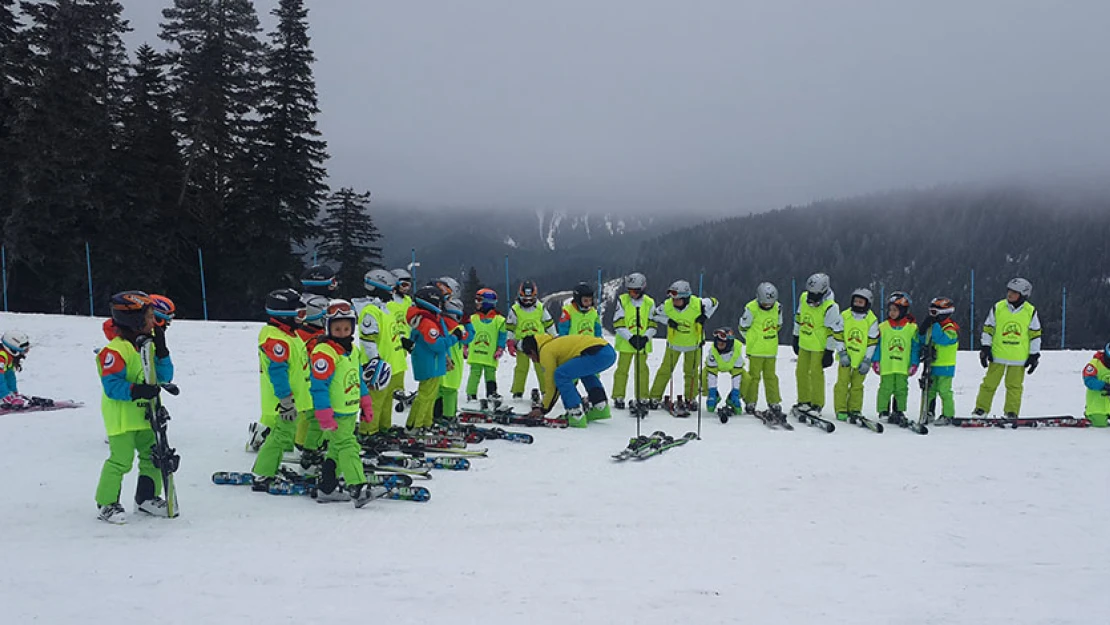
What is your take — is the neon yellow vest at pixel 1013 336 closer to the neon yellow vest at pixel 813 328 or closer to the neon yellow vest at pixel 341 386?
the neon yellow vest at pixel 813 328

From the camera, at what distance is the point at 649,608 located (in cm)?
425

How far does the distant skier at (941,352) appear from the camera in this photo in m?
10.6

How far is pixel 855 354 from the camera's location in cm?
1092

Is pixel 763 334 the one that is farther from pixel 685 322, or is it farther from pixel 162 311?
pixel 162 311

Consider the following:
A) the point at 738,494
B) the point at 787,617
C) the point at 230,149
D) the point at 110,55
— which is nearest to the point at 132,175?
the point at 230,149

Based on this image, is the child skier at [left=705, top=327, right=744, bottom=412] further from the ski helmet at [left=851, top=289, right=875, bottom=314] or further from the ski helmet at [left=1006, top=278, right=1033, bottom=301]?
the ski helmet at [left=1006, top=278, right=1033, bottom=301]

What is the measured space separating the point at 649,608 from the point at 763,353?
767 centimetres

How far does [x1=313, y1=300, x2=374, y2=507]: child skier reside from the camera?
20.1ft

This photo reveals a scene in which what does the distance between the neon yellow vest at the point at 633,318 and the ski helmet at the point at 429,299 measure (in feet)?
12.3

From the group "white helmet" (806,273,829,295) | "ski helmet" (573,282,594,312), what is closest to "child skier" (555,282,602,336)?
"ski helmet" (573,282,594,312)

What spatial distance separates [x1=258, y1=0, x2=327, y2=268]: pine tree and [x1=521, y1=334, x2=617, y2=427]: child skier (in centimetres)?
2346

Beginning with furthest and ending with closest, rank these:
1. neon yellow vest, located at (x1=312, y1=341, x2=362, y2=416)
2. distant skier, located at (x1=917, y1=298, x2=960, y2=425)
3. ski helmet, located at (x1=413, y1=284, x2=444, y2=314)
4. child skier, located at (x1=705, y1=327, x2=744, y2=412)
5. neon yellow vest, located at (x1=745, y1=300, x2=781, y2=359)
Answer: child skier, located at (x1=705, y1=327, x2=744, y2=412) < neon yellow vest, located at (x1=745, y1=300, x2=781, y2=359) < distant skier, located at (x1=917, y1=298, x2=960, y2=425) < ski helmet, located at (x1=413, y1=284, x2=444, y2=314) < neon yellow vest, located at (x1=312, y1=341, x2=362, y2=416)

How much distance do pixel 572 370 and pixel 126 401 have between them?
6.00 m

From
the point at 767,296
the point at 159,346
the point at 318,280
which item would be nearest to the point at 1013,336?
the point at 767,296
